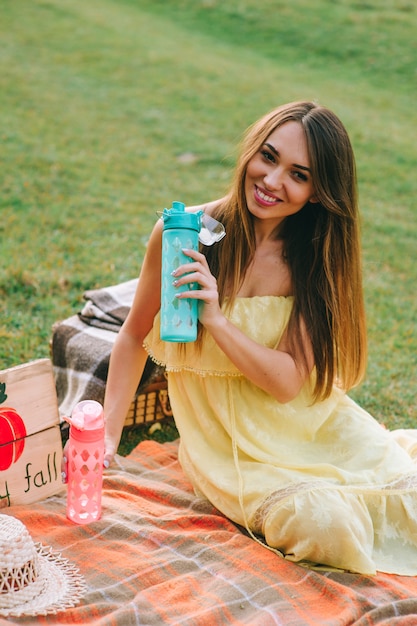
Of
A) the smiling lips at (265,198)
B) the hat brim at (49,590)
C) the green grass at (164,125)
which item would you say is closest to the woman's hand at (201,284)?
the smiling lips at (265,198)

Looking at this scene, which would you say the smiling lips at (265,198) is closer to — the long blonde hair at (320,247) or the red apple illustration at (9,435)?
the long blonde hair at (320,247)

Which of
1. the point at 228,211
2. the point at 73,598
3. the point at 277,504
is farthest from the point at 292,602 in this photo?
the point at 228,211

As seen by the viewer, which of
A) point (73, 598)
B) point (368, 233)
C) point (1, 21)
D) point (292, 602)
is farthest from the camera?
point (1, 21)

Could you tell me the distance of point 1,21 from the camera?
544 inches

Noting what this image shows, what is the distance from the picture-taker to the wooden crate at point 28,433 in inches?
107

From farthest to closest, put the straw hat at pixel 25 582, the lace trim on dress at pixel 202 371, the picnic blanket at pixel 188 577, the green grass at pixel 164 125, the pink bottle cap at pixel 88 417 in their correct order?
the green grass at pixel 164 125
the lace trim on dress at pixel 202 371
the pink bottle cap at pixel 88 417
the picnic blanket at pixel 188 577
the straw hat at pixel 25 582

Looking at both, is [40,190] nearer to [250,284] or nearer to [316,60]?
[250,284]

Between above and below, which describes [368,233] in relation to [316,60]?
below

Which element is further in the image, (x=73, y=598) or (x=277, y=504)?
(x=277, y=504)

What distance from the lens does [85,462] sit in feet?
8.86

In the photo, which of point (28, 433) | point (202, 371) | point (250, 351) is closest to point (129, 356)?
point (202, 371)

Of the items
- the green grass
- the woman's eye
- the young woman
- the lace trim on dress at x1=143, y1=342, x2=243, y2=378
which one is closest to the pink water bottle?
the young woman

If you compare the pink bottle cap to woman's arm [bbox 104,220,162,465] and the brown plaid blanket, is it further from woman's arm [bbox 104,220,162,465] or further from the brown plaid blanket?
the brown plaid blanket

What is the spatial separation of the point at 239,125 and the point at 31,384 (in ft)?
26.5
